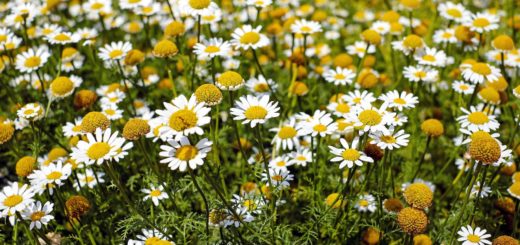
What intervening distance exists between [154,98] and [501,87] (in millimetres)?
2936

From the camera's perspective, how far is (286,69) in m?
5.43

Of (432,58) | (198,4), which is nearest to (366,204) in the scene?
(432,58)

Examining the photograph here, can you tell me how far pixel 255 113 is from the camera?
9.46ft

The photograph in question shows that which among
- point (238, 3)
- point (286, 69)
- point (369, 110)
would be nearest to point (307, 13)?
point (238, 3)

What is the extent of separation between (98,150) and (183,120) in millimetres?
496

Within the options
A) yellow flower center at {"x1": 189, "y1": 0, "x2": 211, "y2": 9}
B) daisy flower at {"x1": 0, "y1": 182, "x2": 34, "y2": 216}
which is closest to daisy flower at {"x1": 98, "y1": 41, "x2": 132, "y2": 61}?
yellow flower center at {"x1": 189, "y1": 0, "x2": 211, "y2": 9}

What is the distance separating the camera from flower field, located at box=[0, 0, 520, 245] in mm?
2936

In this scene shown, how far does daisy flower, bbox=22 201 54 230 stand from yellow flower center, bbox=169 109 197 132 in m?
1.17

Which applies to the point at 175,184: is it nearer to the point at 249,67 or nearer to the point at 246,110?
the point at 246,110

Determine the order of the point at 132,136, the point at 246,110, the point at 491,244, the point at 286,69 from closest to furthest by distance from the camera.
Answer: the point at 132,136 < the point at 246,110 < the point at 491,244 < the point at 286,69

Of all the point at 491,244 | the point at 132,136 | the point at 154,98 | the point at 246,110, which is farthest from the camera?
the point at 154,98

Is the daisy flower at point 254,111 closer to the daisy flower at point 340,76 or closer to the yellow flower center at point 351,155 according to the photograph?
the yellow flower center at point 351,155

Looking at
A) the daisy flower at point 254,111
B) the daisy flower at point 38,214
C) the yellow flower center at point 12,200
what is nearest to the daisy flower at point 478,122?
the daisy flower at point 254,111

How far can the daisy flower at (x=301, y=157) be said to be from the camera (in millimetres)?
3748
